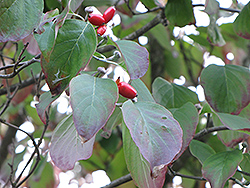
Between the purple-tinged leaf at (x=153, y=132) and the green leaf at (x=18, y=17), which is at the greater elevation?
the green leaf at (x=18, y=17)

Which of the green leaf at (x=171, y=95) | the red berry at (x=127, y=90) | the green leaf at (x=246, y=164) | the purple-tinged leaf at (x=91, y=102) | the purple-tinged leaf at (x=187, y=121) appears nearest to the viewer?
the purple-tinged leaf at (x=91, y=102)

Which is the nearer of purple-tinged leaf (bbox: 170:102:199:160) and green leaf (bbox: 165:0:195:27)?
purple-tinged leaf (bbox: 170:102:199:160)

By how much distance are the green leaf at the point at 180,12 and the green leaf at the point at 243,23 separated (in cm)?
11

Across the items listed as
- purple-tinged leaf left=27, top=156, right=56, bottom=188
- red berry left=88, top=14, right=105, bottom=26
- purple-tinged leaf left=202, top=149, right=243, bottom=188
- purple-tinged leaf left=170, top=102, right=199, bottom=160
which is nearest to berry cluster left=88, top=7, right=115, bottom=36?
red berry left=88, top=14, right=105, bottom=26


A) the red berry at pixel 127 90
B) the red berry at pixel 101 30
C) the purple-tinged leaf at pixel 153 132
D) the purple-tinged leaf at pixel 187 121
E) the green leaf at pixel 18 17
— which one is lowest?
the purple-tinged leaf at pixel 187 121

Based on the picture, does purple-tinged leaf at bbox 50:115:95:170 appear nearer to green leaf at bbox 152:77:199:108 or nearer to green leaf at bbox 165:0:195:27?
green leaf at bbox 152:77:199:108

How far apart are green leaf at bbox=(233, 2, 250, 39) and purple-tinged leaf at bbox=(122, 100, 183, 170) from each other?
434mm

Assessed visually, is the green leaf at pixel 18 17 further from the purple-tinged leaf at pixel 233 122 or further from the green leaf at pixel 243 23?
the green leaf at pixel 243 23

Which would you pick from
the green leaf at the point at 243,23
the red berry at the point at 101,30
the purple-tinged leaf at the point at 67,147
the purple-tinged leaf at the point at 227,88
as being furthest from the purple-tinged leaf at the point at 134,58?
the green leaf at the point at 243,23

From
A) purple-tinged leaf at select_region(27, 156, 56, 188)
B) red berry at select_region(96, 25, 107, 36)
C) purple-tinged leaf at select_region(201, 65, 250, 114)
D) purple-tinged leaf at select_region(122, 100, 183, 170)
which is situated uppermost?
red berry at select_region(96, 25, 107, 36)

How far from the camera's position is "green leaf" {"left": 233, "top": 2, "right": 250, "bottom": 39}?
79 centimetres

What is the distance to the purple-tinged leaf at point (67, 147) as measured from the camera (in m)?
0.55

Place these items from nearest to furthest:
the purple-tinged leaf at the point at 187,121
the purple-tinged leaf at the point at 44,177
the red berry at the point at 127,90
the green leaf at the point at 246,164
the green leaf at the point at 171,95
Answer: the red berry at the point at 127,90
the purple-tinged leaf at the point at 187,121
the green leaf at the point at 246,164
the green leaf at the point at 171,95
the purple-tinged leaf at the point at 44,177

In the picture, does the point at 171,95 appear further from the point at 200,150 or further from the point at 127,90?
the point at 127,90
